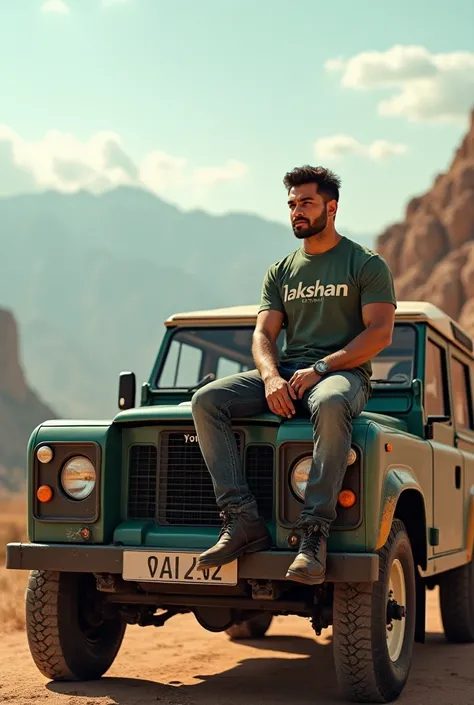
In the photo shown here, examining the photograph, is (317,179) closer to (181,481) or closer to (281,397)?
(281,397)

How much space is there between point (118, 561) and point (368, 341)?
1658 millimetres

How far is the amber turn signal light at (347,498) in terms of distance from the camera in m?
5.13

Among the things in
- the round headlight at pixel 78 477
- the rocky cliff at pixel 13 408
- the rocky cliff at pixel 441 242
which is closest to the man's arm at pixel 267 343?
the round headlight at pixel 78 477

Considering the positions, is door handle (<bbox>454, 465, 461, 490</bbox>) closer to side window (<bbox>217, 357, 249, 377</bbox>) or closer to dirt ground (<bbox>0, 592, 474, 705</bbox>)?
dirt ground (<bbox>0, 592, 474, 705</bbox>)

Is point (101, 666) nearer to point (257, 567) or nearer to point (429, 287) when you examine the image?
point (257, 567)

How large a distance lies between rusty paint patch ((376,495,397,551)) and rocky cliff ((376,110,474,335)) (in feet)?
138

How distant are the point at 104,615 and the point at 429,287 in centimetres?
4492

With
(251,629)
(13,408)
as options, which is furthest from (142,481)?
(13,408)

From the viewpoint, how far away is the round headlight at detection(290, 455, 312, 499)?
5246 millimetres

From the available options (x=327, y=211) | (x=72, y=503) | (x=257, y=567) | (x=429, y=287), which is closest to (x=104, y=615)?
(x=72, y=503)

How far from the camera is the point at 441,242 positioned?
2079 inches

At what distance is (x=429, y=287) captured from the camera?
49812 millimetres

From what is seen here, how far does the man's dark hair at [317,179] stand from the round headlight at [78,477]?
1855mm

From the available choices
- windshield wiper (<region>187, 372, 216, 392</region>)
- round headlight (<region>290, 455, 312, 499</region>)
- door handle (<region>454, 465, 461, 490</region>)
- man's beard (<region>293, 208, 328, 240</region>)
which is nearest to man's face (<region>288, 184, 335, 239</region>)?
man's beard (<region>293, 208, 328, 240</region>)
